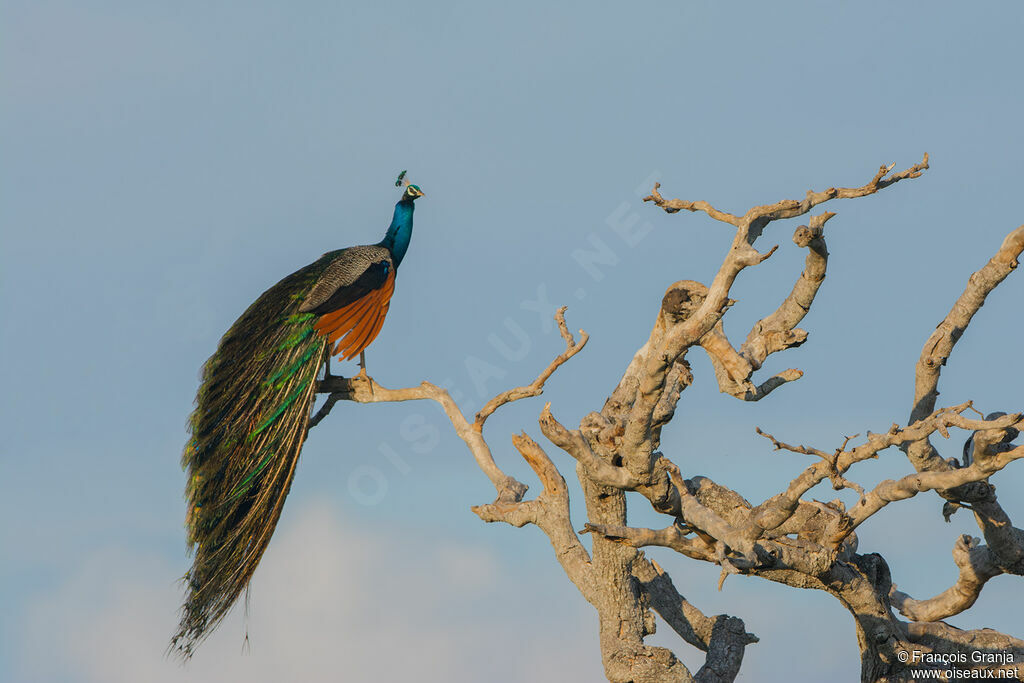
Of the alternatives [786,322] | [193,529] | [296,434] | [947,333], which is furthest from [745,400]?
[193,529]

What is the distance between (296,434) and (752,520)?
5.13 m

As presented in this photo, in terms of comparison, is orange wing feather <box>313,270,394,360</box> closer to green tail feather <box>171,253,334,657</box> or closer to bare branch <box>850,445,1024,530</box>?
green tail feather <box>171,253,334,657</box>

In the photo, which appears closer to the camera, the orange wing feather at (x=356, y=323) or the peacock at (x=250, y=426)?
the peacock at (x=250, y=426)

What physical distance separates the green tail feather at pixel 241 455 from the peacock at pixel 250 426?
0.4 inches

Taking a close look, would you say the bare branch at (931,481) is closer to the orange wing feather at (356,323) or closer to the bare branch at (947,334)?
the bare branch at (947,334)

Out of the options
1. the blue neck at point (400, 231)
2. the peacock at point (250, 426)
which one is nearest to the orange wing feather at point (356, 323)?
the peacock at point (250, 426)

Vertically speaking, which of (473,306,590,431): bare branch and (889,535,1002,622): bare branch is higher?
(473,306,590,431): bare branch

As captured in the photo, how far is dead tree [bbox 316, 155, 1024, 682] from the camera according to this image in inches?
339

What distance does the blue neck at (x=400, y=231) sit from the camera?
14086 millimetres

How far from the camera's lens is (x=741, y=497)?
35.0ft

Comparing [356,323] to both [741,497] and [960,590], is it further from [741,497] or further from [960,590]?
[960,590]

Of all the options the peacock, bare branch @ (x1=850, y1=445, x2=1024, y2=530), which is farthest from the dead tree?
the peacock

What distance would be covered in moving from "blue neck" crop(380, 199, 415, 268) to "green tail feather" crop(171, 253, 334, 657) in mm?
2485

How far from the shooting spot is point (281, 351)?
38.6ft
